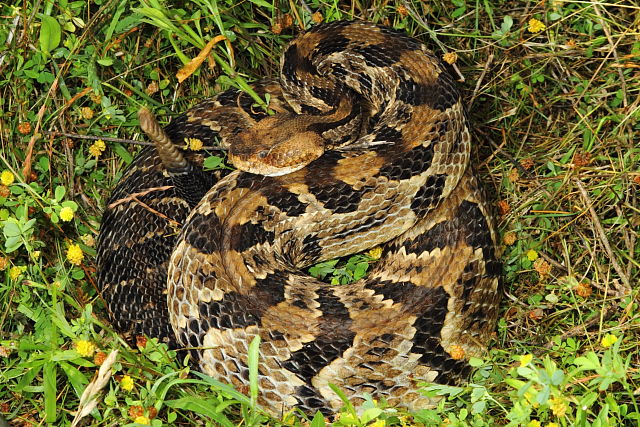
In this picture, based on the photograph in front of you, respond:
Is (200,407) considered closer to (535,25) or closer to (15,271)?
(15,271)

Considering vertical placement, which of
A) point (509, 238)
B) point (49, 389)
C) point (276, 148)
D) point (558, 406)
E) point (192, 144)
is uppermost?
point (192, 144)

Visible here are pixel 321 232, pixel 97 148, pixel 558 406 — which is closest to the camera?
pixel 558 406

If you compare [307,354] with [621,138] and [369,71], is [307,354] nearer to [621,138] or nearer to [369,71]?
[369,71]

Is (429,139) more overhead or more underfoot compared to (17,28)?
more underfoot

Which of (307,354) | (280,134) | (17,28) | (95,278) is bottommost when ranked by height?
(307,354)

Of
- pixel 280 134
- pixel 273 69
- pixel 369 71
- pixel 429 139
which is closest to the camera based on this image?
pixel 429 139

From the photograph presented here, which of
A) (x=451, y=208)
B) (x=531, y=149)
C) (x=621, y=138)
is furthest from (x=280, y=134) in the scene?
(x=621, y=138)

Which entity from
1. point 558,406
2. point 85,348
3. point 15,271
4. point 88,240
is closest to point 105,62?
point 88,240

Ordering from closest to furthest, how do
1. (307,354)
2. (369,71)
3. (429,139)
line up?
(307,354), (429,139), (369,71)
